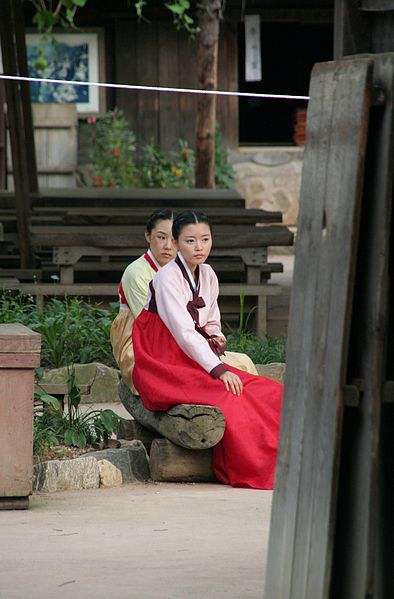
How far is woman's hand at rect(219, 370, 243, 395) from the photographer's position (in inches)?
236

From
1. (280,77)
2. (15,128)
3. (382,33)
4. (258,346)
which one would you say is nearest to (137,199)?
(15,128)

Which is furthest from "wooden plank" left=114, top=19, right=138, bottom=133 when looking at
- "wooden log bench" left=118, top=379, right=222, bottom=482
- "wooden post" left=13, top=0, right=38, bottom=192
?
"wooden log bench" left=118, top=379, right=222, bottom=482

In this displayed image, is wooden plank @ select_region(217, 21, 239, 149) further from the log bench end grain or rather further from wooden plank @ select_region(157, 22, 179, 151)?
the log bench end grain

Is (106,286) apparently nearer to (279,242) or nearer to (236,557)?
(279,242)

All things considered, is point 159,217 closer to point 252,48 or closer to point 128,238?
point 128,238

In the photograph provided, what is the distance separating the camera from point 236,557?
14.0 ft

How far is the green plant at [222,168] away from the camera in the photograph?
17.8m

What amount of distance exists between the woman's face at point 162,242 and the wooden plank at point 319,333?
3.60 m

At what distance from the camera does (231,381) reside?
6.00 metres

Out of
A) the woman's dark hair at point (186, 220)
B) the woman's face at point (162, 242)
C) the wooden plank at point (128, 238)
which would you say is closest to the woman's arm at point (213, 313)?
the woman's dark hair at point (186, 220)

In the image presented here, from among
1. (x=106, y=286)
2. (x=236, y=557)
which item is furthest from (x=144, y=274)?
(x=106, y=286)

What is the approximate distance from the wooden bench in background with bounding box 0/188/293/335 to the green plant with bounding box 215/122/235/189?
458 cm

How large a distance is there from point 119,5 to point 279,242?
874cm

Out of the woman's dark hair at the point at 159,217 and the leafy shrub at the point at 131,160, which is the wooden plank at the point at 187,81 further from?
the woman's dark hair at the point at 159,217
